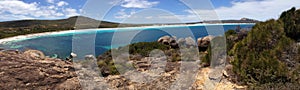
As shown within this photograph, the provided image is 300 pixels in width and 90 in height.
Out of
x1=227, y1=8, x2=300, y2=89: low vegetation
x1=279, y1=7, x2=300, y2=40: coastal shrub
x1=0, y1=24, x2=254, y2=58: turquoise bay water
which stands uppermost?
x1=279, y1=7, x2=300, y2=40: coastal shrub

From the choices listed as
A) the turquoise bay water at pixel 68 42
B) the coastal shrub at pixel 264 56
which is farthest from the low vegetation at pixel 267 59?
the turquoise bay water at pixel 68 42

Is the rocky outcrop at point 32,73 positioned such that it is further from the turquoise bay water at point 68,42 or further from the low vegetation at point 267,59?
the turquoise bay water at point 68,42

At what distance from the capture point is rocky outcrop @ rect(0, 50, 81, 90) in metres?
3.71

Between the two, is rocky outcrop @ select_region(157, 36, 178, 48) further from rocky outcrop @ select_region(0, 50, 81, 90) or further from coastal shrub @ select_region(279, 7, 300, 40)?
rocky outcrop @ select_region(0, 50, 81, 90)

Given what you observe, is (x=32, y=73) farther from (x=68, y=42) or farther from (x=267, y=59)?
(x=68, y=42)

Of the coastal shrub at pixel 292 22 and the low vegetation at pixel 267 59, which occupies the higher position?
the coastal shrub at pixel 292 22

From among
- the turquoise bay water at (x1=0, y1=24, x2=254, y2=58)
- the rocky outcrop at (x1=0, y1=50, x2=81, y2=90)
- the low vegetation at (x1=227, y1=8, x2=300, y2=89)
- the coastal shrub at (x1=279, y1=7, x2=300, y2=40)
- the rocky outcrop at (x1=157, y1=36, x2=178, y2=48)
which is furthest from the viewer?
the turquoise bay water at (x1=0, y1=24, x2=254, y2=58)

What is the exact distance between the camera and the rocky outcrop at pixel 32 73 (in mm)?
3715

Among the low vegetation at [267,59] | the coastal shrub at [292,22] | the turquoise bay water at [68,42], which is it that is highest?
the coastal shrub at [292,22]

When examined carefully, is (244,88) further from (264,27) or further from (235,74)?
(264,27)

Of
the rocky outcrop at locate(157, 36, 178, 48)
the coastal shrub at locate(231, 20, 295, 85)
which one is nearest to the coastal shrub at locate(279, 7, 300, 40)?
the coastal shrub at locate(231, 20, 295, 85)

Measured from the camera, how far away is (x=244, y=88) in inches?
309

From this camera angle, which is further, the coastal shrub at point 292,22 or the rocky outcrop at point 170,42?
the rocky outcrop at point 170,42

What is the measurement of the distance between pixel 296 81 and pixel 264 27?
2363mm
